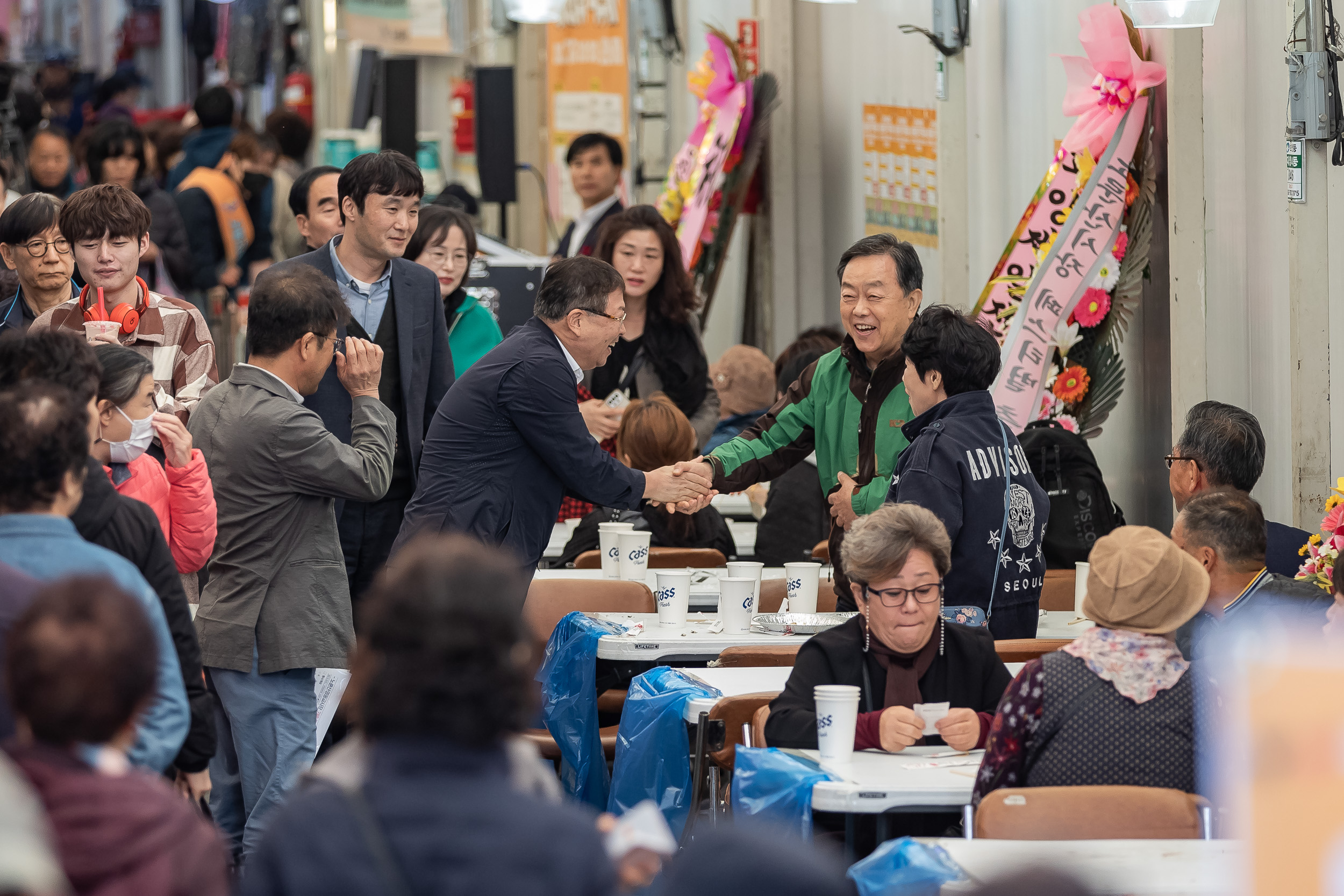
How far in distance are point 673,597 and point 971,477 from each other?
0.95 meters

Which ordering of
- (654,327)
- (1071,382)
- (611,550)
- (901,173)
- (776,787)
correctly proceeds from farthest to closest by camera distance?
(901,173) → (654,327) → (1071,382) → (611,550) → (776,787)

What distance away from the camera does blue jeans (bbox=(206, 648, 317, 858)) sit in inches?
158

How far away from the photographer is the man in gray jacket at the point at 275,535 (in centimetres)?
397

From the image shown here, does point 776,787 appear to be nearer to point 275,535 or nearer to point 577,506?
point 275,535

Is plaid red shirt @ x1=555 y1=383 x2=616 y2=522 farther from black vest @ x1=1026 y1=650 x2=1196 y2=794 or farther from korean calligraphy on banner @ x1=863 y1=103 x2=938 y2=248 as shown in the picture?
black vest @ x1=1026 y1=650 x2=1196 y2=794

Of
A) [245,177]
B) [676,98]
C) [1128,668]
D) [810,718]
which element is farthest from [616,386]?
[676,98]

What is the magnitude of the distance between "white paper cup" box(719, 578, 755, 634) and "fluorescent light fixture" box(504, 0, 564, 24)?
6.20 metres

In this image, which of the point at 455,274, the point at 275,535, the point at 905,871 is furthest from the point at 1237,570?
the point at 455,274

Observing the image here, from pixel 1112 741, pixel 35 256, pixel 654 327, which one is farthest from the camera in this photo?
pixel 654 327

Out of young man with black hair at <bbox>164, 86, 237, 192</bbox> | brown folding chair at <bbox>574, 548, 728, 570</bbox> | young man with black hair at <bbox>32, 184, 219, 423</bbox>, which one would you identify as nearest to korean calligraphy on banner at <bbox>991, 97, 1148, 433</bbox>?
brown folding chair at <bbox>574, 548, 728, 570</bbox>

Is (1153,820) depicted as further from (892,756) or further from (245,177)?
(245,177)

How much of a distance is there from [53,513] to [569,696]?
210cm

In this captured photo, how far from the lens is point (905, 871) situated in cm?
262

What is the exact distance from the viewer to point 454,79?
15461mm
